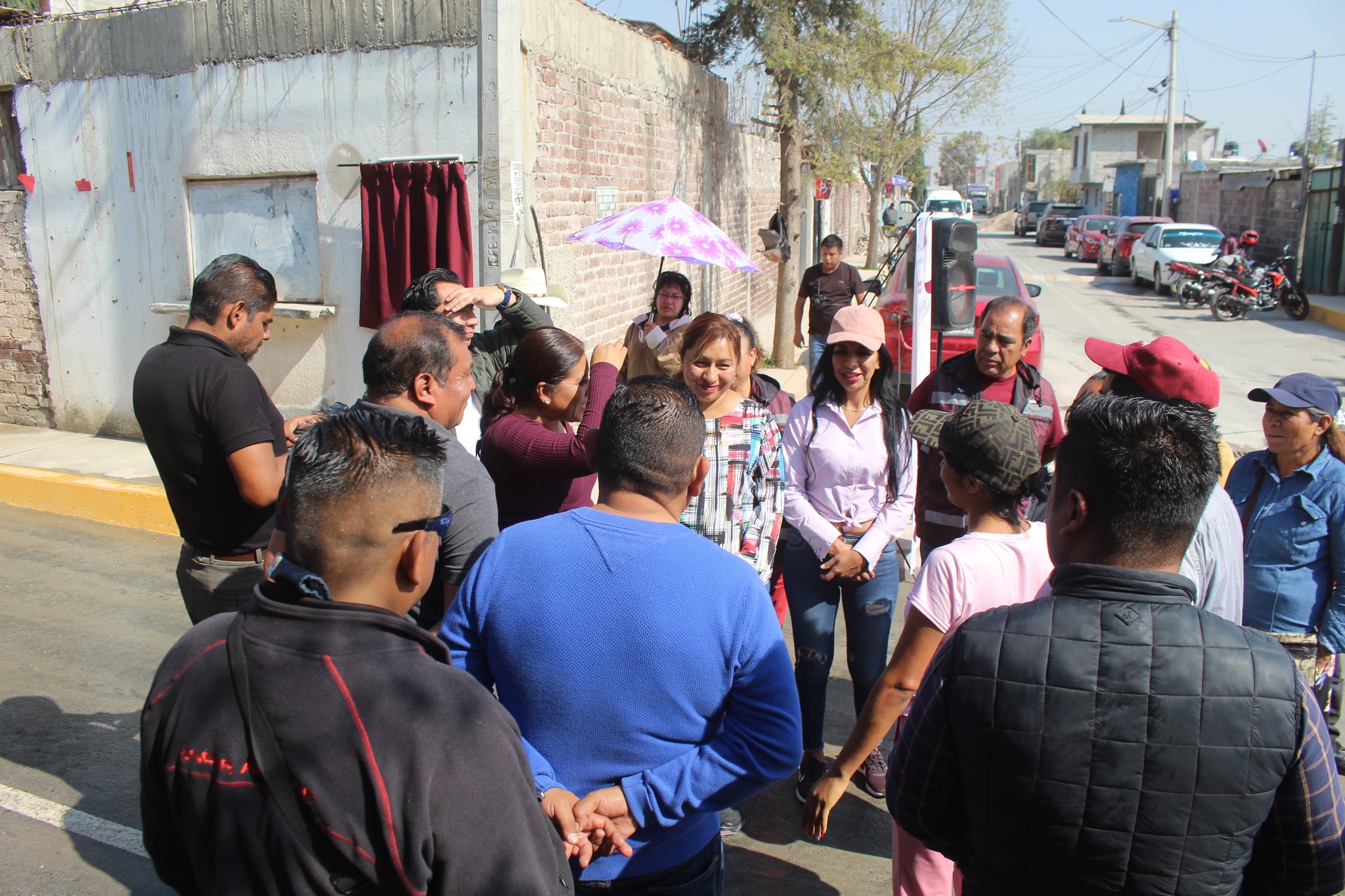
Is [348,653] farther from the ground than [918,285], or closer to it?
closer to it

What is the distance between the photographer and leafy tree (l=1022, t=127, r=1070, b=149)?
100000mm

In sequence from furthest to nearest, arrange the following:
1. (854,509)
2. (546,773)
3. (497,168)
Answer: (497,168), (854,509), (546,773)

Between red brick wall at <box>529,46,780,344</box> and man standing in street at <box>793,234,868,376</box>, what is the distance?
1.69 metres

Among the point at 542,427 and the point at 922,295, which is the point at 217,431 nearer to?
the point at 542,427

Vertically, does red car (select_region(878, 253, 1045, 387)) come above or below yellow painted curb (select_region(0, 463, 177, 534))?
above

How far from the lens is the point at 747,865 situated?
10.6 ft

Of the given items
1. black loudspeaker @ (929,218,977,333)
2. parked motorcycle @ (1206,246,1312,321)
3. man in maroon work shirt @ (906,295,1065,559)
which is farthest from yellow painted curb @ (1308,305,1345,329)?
man in maroon work shirt @ (906,295,1065,559)

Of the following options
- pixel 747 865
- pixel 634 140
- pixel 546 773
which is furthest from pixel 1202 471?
pixel 634 140

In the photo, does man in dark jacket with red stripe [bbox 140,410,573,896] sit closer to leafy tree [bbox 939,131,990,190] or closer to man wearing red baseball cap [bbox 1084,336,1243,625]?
man wearing red baseball cap [bbox 1084,336,1243,625]

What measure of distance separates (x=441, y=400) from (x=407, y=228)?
15.3ft

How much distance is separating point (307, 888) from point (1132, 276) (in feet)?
92.7

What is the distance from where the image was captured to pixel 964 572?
233cm

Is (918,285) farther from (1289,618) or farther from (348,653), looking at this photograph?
(348,653)

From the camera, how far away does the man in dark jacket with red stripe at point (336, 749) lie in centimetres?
132
